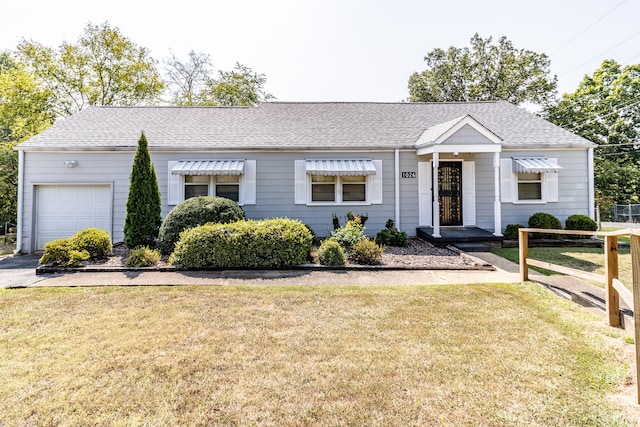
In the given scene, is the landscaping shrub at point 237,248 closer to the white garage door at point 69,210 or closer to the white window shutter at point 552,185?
the white garage door at point 69,210

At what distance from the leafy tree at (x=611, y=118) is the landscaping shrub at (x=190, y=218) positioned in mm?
29486

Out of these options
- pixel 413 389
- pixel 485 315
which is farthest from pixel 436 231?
pixel 413 389

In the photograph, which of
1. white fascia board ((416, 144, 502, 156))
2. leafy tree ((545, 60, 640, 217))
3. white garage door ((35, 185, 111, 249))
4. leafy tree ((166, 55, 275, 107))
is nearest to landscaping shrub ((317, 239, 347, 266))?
white fascia board ((416, 144, 502, 156))

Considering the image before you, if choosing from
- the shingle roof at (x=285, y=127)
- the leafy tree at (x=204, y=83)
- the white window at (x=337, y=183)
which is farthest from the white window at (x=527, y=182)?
the leafy tree at (x=204, y=83)

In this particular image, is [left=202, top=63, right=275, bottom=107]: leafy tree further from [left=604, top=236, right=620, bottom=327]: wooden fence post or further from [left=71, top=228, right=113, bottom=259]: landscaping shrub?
[left=604, top=236, right=620, bottom=327]: wooden fence post

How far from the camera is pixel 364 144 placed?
418 inches

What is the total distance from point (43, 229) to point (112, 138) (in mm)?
3773

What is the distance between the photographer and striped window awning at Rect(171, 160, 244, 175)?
392 inches

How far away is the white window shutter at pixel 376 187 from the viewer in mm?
10602

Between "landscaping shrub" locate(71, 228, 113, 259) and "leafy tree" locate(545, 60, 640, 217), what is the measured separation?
3223cm

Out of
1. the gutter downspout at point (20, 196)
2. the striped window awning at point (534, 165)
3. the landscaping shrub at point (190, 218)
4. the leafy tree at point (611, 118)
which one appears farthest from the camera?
the leafy tree at point (611, 118)

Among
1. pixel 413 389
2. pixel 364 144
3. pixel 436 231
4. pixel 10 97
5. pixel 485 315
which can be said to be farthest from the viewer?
pixel 10 97

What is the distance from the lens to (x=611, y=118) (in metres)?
25.9

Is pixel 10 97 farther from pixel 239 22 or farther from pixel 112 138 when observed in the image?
pixel 239 22
